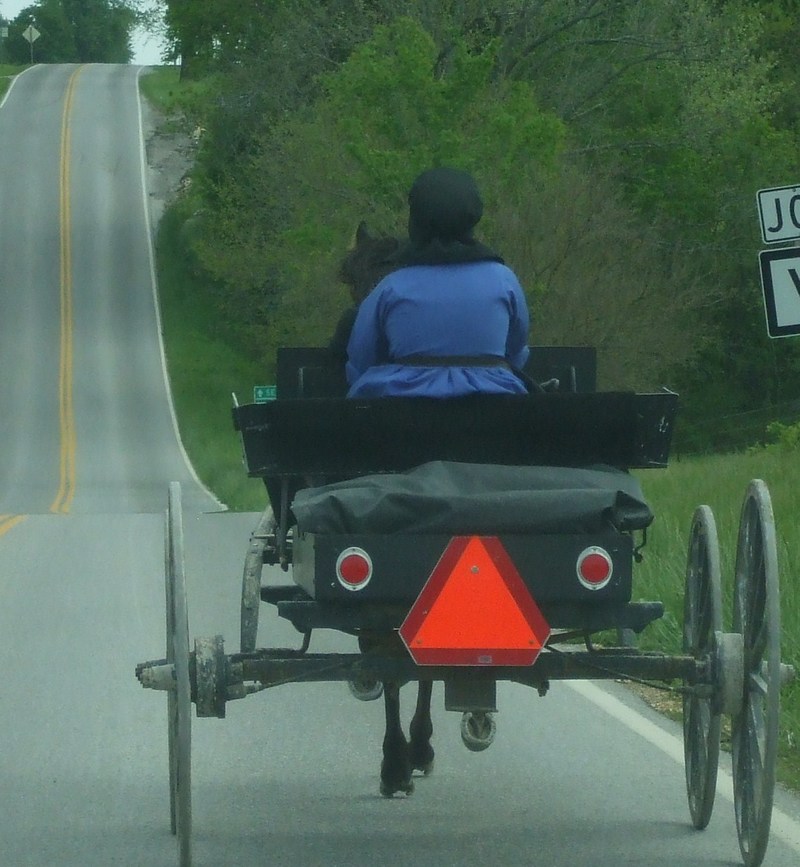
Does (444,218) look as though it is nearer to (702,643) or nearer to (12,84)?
(702,643)

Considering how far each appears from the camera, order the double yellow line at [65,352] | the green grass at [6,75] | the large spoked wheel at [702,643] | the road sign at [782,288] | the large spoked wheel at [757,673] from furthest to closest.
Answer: the green grass at [6,75]
the double yellow line at [65,352]
the road sign at [782,288]
the large spoked wheel at [702,643]
the large spoked wheel at [757,673]

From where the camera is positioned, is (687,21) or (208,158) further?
(208,158)

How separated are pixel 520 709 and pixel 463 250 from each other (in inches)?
141

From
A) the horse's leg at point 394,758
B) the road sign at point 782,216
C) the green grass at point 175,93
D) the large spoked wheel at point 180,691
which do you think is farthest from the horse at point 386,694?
the green grass at point 175,93

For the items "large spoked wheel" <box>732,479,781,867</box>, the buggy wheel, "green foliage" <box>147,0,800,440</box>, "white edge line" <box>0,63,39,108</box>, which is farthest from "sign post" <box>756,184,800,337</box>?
"white edge line" <box>0,63,39,108</box>

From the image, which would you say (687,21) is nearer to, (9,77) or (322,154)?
(322,154)

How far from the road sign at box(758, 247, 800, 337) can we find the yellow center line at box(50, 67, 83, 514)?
87.4 feet

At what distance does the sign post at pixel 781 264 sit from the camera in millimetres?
9672

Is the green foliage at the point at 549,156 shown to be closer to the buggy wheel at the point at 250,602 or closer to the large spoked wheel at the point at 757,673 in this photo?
the buggy wheel at the point at 250,602

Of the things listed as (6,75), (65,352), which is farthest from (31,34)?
(65,352)

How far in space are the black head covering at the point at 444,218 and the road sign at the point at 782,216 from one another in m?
4.10

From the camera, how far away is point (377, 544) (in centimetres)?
550

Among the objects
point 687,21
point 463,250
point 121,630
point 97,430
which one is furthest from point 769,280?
point 97,430

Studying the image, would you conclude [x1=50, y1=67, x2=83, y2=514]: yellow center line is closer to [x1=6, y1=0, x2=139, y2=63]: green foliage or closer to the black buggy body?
the black buggy body
